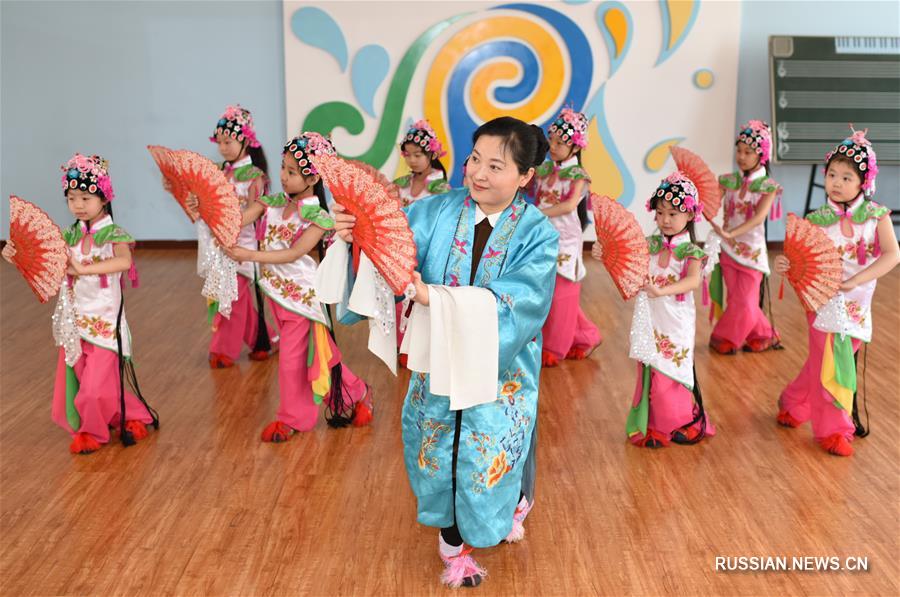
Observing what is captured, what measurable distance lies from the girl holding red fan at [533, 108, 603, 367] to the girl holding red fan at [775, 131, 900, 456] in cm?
142

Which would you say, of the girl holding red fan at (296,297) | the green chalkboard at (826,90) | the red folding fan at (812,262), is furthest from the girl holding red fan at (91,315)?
the green chalkboard at (826,90)

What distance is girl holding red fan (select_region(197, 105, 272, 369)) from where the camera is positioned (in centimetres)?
515

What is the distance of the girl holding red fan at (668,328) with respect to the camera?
4105 mm

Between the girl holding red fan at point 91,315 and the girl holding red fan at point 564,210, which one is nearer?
the girl holding red fan at point 91,315

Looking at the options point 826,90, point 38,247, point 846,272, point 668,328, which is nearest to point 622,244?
point 668,328

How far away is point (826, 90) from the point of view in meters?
7.77

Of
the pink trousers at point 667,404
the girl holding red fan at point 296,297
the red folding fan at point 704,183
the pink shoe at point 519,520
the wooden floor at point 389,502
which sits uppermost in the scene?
the red folding fan at point 704,183

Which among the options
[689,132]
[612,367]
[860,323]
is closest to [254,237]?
[612,367]

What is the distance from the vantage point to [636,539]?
11.4 ft

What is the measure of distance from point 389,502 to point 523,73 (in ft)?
16.2

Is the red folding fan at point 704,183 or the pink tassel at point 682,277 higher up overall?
the red folding fan at point 704,183

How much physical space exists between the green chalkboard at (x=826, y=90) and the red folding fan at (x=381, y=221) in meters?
5.77

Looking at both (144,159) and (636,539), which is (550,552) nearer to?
(636,539)

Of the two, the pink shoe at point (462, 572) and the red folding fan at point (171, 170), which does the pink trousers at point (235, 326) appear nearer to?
the red folding fan at point (171, 170)
